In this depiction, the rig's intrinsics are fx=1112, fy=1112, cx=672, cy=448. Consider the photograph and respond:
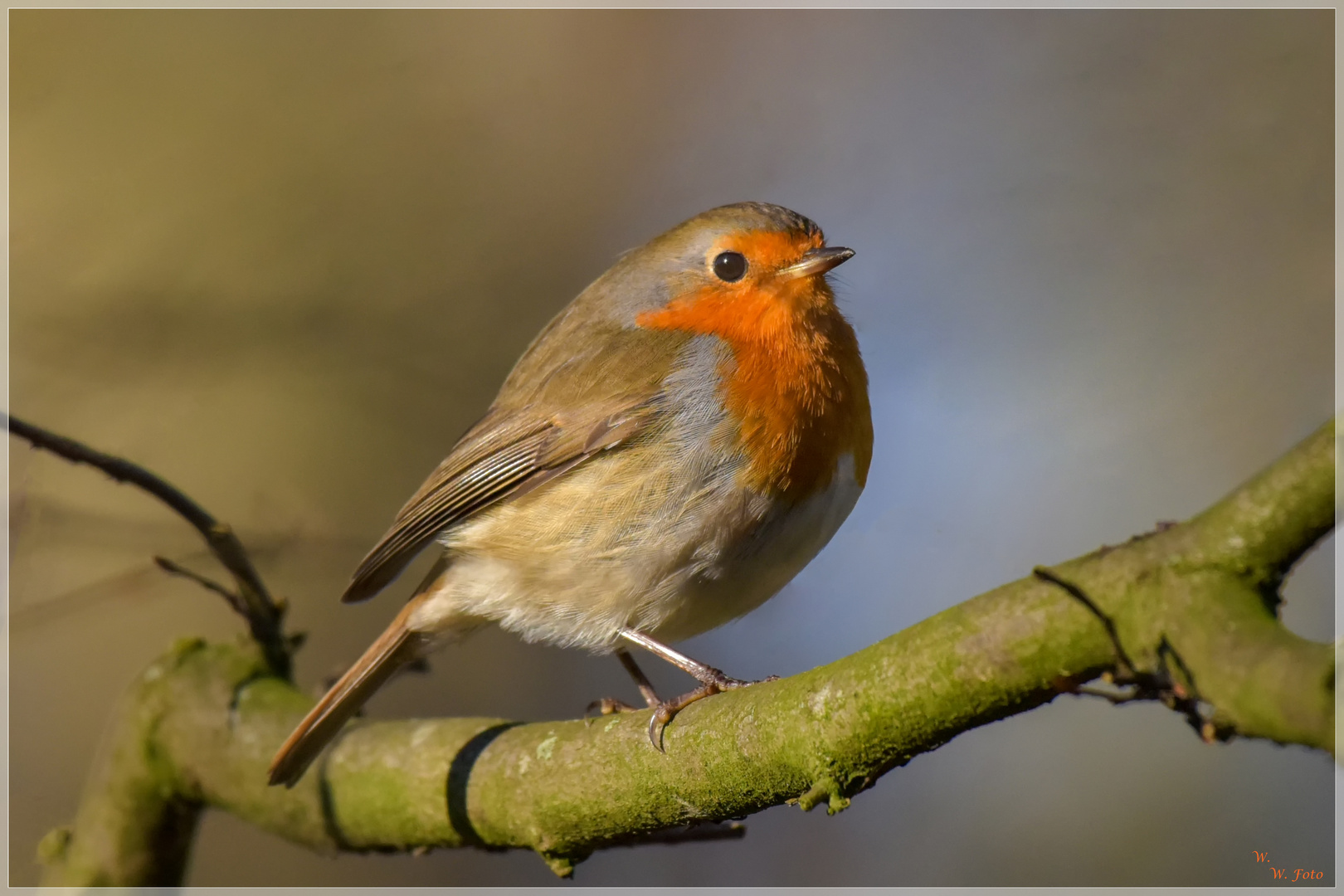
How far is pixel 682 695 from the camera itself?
2.34 metres

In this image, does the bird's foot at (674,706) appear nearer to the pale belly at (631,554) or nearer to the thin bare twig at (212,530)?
→ the pale belly at (631,554)

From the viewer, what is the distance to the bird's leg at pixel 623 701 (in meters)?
2.94

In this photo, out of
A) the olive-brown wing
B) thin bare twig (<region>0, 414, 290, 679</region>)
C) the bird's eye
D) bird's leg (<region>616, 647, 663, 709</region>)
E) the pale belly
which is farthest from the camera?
the bird's eye

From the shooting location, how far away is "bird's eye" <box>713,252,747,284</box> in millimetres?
3246

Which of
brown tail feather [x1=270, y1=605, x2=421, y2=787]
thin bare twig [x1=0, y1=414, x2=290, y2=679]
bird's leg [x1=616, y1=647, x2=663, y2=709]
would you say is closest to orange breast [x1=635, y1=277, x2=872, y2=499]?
bird's leg [x1=616, y1=647, x2=663, y2=709]

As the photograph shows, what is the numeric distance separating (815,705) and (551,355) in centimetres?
186

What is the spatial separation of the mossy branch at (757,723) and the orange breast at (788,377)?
0.80m

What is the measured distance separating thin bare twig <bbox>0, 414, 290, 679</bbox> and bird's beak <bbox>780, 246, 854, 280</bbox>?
169 cm

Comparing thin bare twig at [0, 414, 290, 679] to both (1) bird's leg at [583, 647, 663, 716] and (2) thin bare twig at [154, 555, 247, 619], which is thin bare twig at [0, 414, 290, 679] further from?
(1) bird's leg at [583, 647, 663, 716]

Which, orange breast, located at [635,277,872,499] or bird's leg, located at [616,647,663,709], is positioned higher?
orange breast, located at [635,277,872,499]

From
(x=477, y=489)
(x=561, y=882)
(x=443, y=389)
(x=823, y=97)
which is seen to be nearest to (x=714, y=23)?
(x=823, y=97)

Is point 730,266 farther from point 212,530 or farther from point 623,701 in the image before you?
point 212,530

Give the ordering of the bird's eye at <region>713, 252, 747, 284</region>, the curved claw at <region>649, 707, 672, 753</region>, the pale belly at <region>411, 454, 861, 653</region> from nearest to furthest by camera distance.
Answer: the curved claw at <region>649, 707, 672, 753</region>
the pale belly at <region>411, 454, 861, 653</region>
the bird's eye at <region>713, 252, 747, 284</region>

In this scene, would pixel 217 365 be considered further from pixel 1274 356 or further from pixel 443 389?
pixel 1274 356
